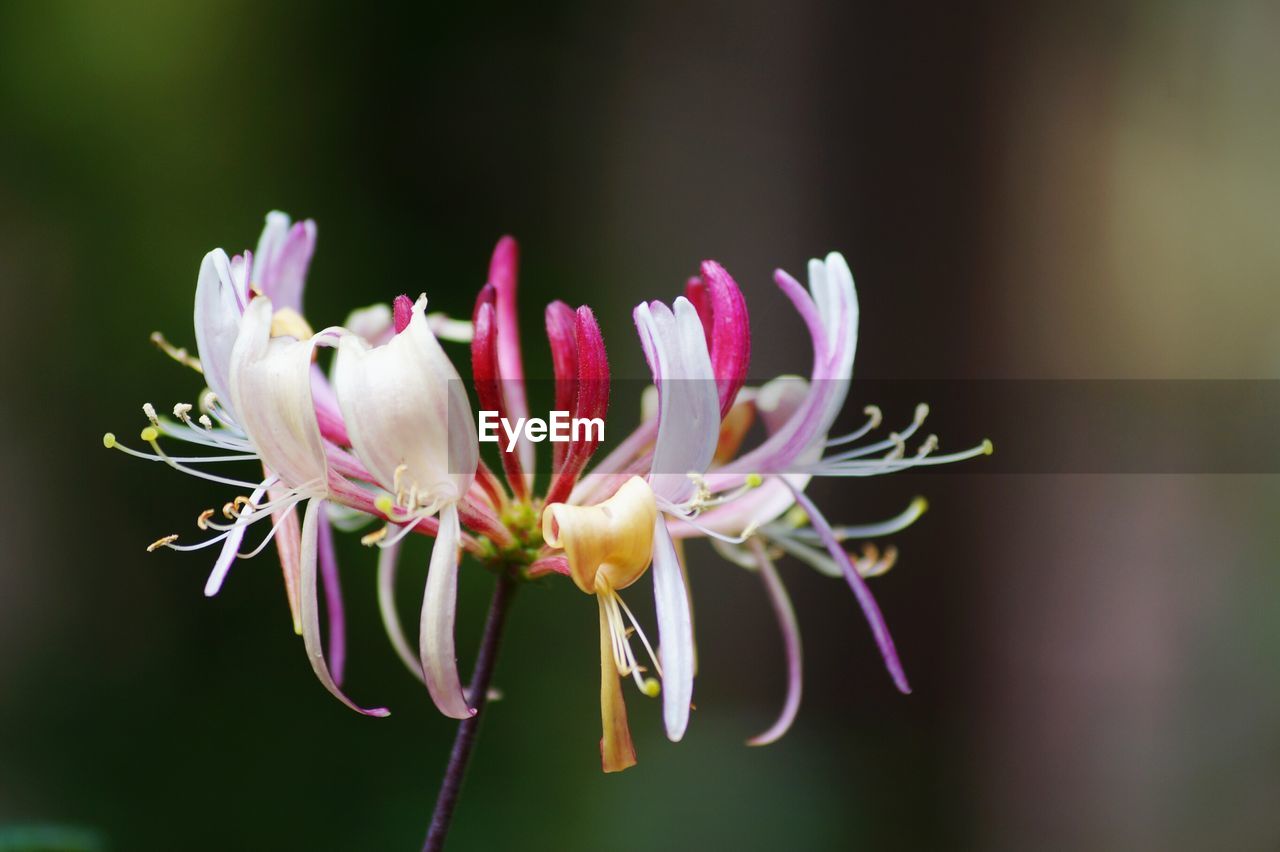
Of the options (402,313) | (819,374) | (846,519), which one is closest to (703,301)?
(819,374)

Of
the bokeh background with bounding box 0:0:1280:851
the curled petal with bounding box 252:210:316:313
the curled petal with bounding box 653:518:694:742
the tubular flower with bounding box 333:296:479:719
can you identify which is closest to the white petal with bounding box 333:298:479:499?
the tubular flower with bounding box 333:296:479:719

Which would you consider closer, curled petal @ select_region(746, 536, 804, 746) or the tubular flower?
the tubular flower

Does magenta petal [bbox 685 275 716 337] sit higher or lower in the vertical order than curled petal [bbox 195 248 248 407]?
higher

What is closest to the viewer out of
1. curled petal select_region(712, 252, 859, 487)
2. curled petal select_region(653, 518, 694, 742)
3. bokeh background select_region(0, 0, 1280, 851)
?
curled petal select_region(653, 518, 694, 742)

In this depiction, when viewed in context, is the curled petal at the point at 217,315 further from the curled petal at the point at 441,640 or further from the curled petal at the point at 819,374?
the curled petal at the point at 819,374

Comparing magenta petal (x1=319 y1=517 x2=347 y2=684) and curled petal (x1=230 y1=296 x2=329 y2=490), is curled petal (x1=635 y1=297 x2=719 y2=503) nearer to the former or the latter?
curled petal (x1=230 y1=296 x2=329 y2=490)

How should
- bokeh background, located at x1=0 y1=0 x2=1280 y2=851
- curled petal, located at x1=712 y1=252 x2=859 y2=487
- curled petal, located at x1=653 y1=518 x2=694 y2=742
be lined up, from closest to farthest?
curled petal, located at x1=653 y1=518 x2=694 y2=742 < curled petal, located at x1=712 y1=252 x2=859 y2=487 < bokeh background, located at x1=0 y1=0 x2=1280 y2=851

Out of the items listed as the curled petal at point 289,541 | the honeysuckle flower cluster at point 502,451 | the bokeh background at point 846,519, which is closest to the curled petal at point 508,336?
the honeysuckle flower cluster at point 502,451
